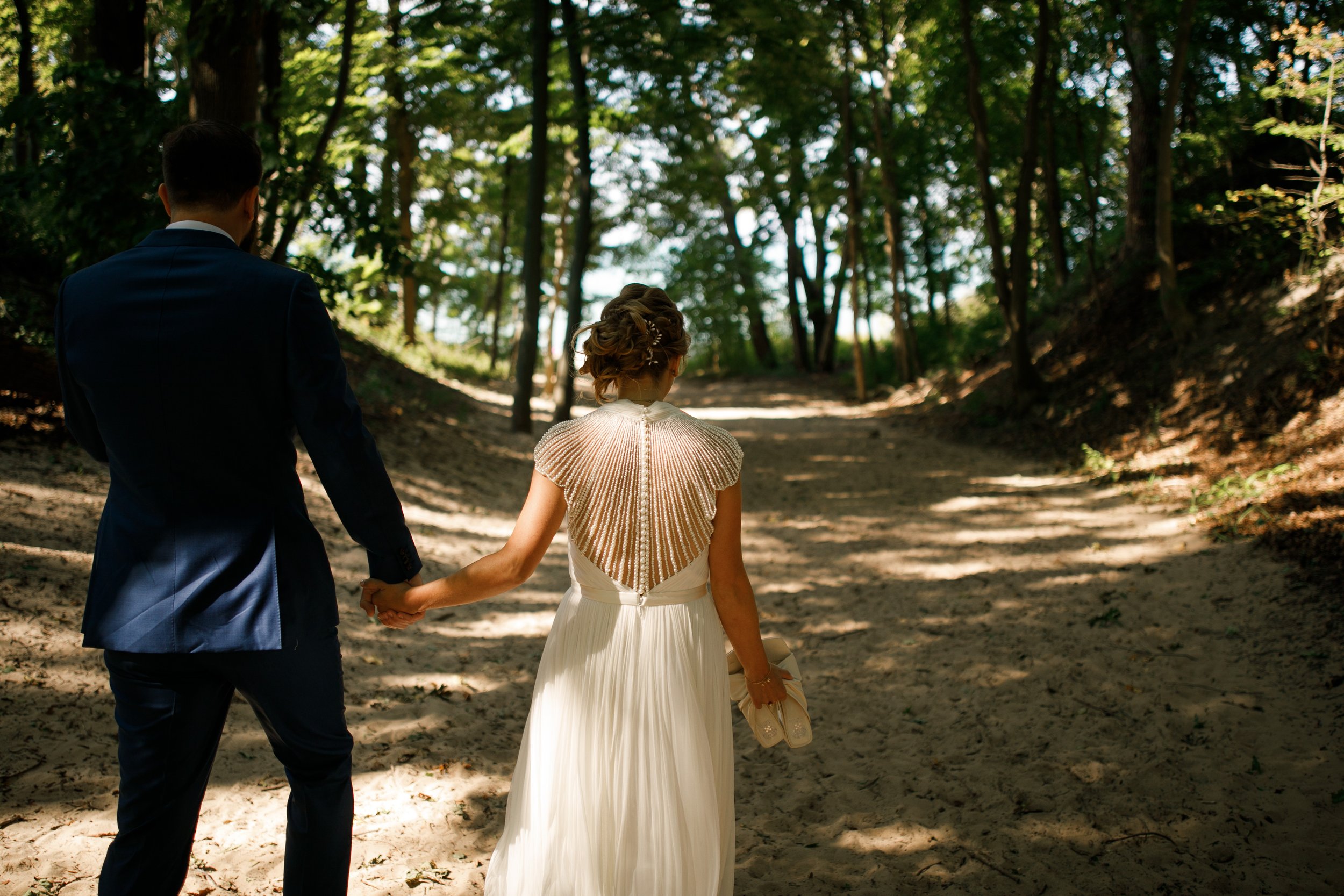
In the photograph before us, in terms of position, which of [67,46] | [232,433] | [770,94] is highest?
[67,46]

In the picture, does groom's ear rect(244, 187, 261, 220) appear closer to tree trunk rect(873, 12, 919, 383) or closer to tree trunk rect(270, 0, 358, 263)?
tree trunk rect(270, 0, 358, 263)

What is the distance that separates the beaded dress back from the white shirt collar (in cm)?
92

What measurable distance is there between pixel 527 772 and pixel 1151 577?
223 inches

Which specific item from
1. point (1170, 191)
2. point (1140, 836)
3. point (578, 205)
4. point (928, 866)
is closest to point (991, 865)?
point (928, 866)

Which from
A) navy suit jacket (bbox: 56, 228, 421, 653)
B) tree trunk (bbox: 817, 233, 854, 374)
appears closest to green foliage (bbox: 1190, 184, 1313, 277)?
navy suit jacket (bbox: 56, 228, 421, 653)

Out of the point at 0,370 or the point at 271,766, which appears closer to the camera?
the point at 271,766

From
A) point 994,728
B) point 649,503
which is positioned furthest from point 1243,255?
point 649,503

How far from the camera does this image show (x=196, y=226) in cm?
205

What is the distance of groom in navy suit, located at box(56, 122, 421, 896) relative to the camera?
195 cm

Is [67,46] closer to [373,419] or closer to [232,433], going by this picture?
[373,419]

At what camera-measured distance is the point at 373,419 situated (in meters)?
10.8

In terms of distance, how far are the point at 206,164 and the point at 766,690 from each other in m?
2.00

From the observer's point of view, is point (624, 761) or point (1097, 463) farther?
point (1097, 463)

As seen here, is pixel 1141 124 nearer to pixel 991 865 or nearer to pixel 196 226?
pixel 991 865
